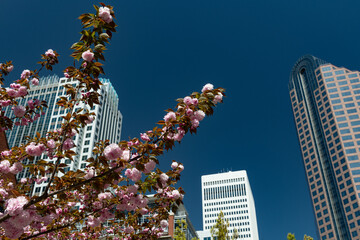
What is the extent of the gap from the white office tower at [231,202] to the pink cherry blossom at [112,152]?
167m

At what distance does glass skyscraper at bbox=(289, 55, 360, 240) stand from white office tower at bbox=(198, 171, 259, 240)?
5758 cm

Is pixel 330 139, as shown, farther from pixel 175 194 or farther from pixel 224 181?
pixel 175 194

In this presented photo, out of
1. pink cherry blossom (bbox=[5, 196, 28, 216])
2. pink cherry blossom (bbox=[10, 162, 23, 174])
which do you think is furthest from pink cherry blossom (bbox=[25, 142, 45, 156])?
pink cherry blossom (bbox=[5, 196, 28, 216])

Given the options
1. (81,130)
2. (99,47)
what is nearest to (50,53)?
(99,47)

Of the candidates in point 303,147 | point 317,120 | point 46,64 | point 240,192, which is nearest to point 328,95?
point 317,120

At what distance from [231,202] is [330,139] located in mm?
77335

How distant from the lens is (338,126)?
385ft

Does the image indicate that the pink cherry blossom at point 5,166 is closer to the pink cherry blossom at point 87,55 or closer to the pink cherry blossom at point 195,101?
the pink cherry blossom at point 87,55

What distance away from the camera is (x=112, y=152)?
5043 mm

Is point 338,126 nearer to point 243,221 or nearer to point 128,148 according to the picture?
point 243,221

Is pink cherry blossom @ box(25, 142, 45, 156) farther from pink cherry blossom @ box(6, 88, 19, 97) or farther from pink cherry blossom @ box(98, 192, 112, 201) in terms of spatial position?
pink cherry blossom @ box(6, 88, 19, 97)

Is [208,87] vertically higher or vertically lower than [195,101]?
higher

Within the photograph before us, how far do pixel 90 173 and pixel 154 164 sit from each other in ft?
4.50

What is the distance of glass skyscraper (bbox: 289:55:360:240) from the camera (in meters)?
104
